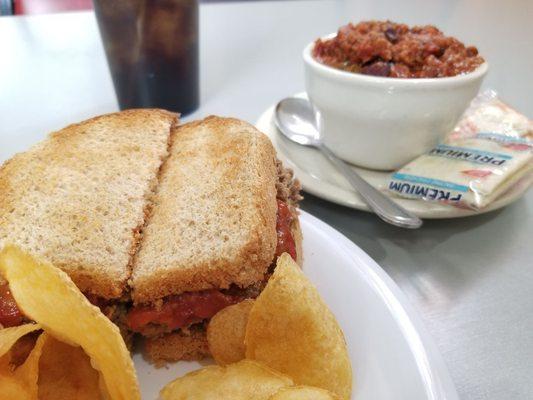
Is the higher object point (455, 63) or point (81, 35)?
point (455, 63)

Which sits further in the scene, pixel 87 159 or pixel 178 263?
pixel 87 159

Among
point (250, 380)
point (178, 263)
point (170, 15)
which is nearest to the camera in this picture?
point (250, 380)

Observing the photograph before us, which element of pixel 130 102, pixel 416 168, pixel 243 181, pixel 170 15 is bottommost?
pixel 130 102

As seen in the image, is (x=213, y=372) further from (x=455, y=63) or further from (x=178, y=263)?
(x=455, y=63)

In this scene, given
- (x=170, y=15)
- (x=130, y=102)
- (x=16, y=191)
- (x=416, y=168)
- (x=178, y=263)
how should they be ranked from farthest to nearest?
(x=130, y=102), (x=170, y=15), (x=416, y=168), (x=16, y=191), (x=178, y=263)

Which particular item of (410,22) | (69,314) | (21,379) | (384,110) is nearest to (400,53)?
(384,110)

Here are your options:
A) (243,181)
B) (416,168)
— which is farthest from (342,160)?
(243,181)

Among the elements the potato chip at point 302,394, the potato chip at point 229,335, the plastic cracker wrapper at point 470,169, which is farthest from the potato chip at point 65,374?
the plastic cracker wrapper at point 470,169
